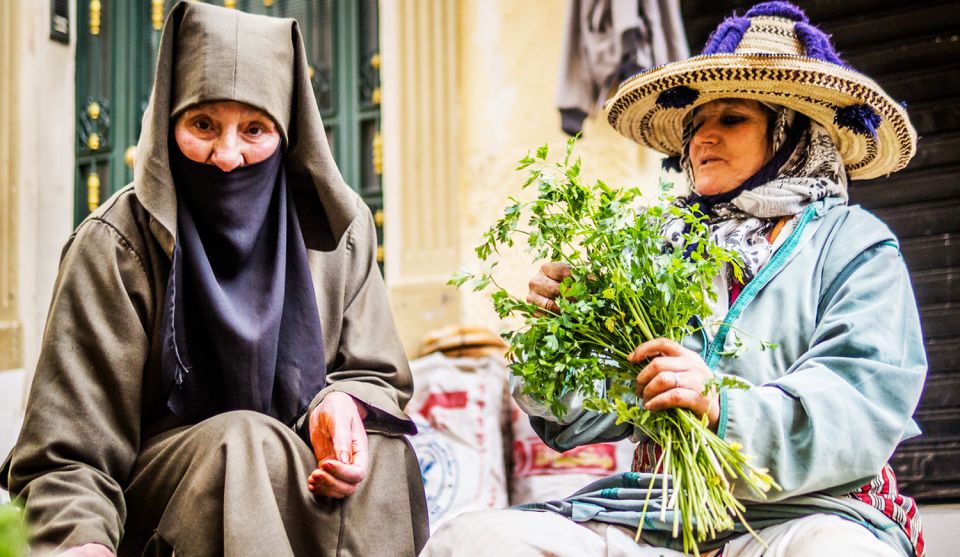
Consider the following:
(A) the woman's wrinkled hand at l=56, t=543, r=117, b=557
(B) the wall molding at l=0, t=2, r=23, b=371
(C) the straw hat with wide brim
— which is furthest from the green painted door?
(A) the woman's wrinkled hand at l=56, t=543, r=117, b=557

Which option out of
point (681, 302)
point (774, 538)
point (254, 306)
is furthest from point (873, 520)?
point (254, 306)

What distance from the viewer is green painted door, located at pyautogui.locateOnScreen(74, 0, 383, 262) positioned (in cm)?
642

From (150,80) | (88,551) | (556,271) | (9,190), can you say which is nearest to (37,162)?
(9,190)

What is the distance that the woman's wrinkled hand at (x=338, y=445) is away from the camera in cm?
276

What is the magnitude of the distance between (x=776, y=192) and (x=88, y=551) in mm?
1850

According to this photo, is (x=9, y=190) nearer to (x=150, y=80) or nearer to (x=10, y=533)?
(x=150, y=80)

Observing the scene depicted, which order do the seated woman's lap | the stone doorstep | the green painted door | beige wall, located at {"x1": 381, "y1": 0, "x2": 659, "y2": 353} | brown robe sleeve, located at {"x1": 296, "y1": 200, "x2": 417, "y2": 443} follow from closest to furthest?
the seated woman's lap, brown robe sleeve, located at {"x1": 296, "y1": 200, "x2": 417, "y2": 443}, the stone doorstep, beige wall, located at {"x1": 381, "y1": 0, "x2": 659, "y2": 353}, the green painted door

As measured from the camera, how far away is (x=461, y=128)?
19.6 ft

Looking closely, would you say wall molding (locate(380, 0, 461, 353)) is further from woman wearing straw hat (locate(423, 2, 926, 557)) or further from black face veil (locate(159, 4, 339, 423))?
black face veil (locate(159, 4, 339, 423))

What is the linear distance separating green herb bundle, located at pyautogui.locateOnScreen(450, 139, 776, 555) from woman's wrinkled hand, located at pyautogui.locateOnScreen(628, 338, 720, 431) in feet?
0.10

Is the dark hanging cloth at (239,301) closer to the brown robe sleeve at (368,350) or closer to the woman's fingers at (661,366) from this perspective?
the brown robe sleeve at (368,350)

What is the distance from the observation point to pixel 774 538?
8.54 ft

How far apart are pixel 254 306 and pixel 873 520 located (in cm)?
159

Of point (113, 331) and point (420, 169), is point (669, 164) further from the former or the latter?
point (420, 169)
